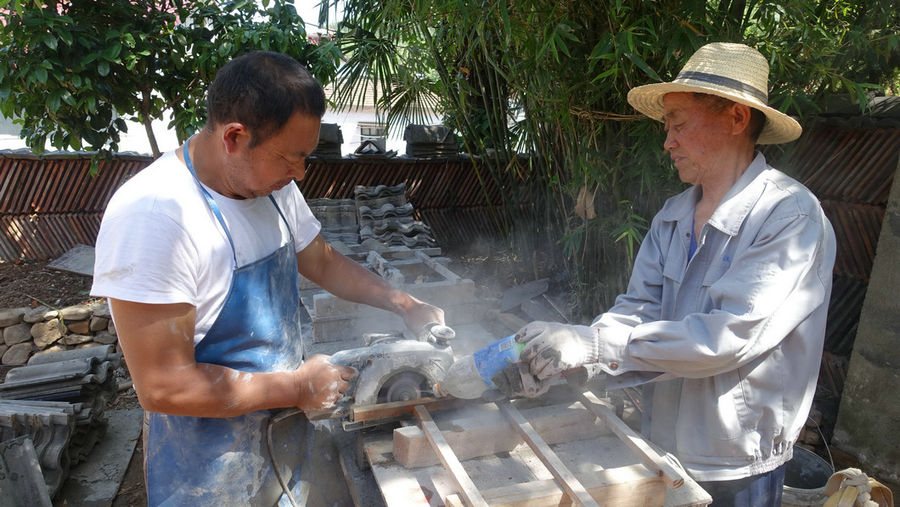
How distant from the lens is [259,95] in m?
1.52

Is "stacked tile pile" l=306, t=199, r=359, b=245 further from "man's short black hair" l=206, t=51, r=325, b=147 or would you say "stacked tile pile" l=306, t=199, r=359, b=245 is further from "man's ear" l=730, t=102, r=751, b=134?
"man's ear" l=730, t=102, r=751, b=134

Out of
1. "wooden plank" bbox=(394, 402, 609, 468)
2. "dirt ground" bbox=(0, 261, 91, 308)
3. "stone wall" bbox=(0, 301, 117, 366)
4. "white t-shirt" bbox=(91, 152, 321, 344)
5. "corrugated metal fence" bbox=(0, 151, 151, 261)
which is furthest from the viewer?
"corrugated metal fence" bbox=(0, 151, 151, 261)

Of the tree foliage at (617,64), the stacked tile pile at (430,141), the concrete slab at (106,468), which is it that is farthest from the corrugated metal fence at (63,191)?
the tree foliage at (617,64)

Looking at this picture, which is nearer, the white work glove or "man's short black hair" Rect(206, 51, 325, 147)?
"man's short black hair" Rect(206, 51, 325, 147)

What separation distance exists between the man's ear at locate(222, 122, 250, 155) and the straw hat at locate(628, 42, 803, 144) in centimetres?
133

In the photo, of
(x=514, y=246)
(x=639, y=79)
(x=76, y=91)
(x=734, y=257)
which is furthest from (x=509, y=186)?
(x=734, y=257)

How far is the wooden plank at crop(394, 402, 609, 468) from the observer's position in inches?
69.0

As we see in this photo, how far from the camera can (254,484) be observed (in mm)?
1825

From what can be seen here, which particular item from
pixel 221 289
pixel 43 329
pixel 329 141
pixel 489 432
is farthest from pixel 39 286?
pixel 489 432

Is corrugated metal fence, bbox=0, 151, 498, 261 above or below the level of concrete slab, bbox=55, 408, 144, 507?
above

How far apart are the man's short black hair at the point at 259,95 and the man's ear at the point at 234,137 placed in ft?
0.05

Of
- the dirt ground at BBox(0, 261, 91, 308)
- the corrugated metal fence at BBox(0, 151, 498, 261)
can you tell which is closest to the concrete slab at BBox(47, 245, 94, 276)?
the dirt ground at BBox(0, 261, 91, 308)

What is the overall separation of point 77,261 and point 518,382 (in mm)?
6492

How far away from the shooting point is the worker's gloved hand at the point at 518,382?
180 centimetres
